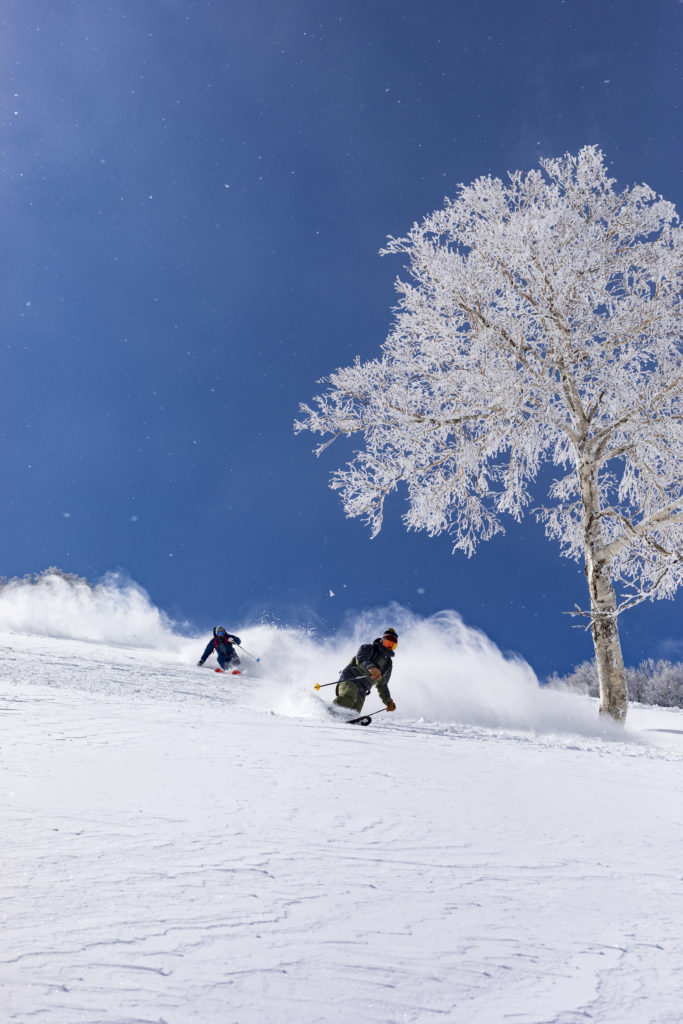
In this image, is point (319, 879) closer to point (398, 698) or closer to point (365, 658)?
point (365, 658)

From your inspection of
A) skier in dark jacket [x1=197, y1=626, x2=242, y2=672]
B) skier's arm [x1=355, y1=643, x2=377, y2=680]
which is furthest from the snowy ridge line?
skier in dark jacket [x1=197, y1=626, x2=242, y2=672]

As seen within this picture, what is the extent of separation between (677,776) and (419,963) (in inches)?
196

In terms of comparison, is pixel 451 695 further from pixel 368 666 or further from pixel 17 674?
pixel 17 674

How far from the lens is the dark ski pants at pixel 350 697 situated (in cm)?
872

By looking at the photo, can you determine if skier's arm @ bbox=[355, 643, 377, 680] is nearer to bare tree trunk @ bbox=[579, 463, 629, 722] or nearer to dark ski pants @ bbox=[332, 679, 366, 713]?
dark ski pants @ bbox=[332, 679, 366, 713]

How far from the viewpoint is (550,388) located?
11.5 m

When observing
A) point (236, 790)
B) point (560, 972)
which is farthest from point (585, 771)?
point (560, 972)

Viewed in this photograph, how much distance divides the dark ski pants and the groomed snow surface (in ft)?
9.46

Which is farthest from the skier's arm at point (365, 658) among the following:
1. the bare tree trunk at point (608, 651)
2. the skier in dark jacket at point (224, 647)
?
the skier in dark jacket at point (224, 647)

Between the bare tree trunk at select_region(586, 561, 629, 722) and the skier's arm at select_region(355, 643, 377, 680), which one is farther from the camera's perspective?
the bare tree trunk at select_region(586, 561, 629, 722)

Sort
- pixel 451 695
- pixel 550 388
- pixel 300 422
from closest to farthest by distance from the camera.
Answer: pixel 550 388 < pixel 451 695 < pixel 300 422

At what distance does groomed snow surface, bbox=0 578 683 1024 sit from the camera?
1.74 m

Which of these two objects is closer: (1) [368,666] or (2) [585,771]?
(2) [585,771]

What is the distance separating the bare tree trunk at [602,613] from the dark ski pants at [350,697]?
4957 millimetres
